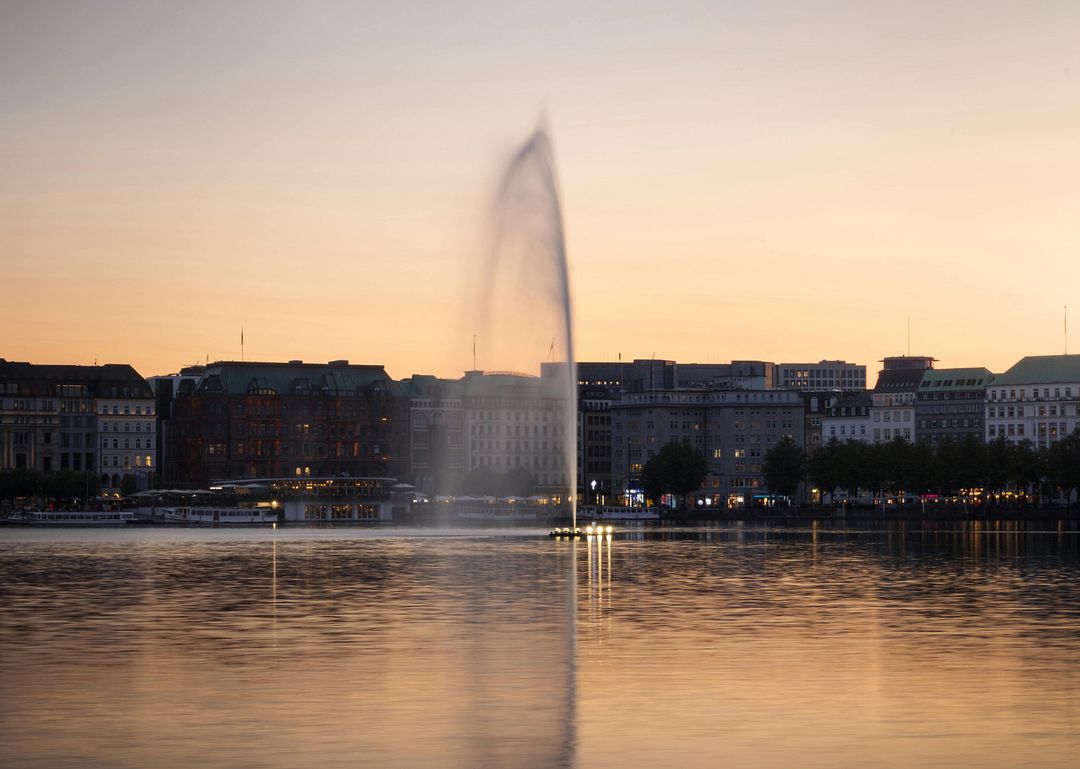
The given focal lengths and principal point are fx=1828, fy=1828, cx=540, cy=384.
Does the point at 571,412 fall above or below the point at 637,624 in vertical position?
above

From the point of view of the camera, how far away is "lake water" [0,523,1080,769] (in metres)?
26.8

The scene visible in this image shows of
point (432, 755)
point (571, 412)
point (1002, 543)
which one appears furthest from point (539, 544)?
point (432, 755)

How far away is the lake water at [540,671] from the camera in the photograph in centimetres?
2681

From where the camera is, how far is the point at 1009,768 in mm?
25094

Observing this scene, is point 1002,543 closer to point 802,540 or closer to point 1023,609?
point 802,540

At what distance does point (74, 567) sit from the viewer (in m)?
83.2

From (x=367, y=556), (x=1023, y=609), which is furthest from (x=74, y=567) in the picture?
(x=1023, y=609)

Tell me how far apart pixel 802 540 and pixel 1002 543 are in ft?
49.1

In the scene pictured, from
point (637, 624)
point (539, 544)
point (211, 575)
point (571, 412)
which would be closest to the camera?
point (637, 624)

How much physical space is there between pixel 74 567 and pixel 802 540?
201 ft

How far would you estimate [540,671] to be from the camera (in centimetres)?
3619

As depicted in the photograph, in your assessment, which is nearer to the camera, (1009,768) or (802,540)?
(1009,768)

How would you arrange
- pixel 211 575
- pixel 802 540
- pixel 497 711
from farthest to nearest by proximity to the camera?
pixel 802 540 < pixel 211 575 < pixel 497 711

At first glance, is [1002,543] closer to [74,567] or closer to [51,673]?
[74,567]
